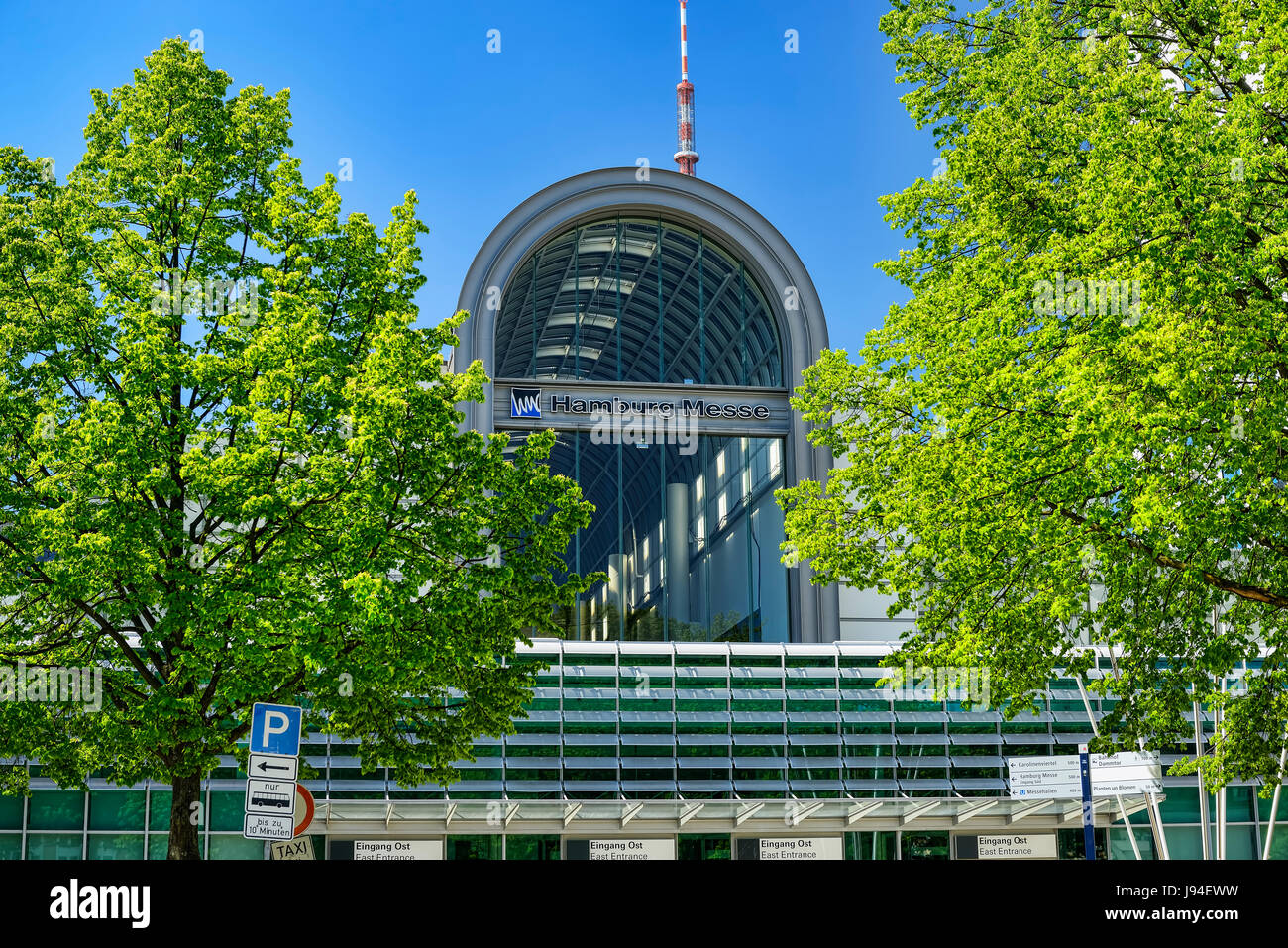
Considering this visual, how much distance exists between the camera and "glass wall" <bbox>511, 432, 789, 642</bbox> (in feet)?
98.2

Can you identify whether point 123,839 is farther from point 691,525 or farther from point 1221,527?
point 1221,527

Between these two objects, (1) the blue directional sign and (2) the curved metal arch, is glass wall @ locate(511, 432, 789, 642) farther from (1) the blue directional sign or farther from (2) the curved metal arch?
(1) the blue directional sign

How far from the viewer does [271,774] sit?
11.2 m

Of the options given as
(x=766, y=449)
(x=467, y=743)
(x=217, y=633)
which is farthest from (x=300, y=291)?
(x=766, y=449)

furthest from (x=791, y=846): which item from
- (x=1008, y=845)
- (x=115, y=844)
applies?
(x=115, y=844)

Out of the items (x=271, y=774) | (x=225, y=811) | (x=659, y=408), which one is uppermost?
(x=659, y=408)

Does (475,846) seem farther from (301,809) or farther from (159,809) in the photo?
(301,809)

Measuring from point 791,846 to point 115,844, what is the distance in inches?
549

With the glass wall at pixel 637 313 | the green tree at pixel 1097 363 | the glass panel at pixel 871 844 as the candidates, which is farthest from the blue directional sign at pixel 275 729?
the glass wall at pixel 637 313

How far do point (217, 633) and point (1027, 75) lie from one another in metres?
12.0

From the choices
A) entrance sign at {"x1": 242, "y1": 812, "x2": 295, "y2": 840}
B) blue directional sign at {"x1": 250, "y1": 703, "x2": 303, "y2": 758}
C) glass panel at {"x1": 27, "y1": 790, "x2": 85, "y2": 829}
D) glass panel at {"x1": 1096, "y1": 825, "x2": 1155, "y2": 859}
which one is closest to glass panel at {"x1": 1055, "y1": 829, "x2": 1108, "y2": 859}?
glass panel at {"x1": 1096, "y1": 825, "x2": 1155, "y2": 859}

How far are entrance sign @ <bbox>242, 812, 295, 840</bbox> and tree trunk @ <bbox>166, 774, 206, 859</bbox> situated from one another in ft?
15.1

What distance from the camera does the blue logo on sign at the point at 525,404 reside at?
29703 mm
